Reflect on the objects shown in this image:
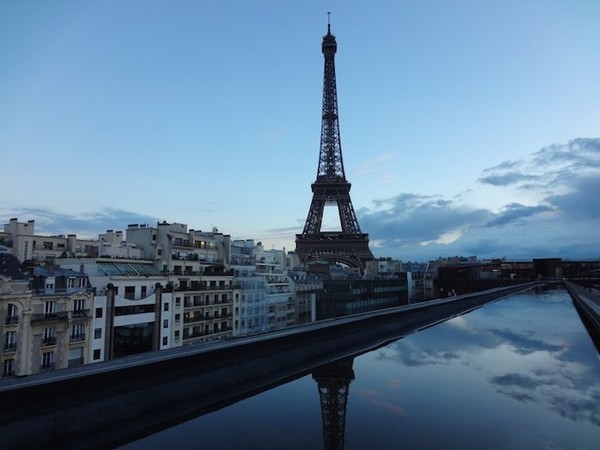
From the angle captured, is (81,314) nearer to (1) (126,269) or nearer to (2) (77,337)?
(2) (77,337)

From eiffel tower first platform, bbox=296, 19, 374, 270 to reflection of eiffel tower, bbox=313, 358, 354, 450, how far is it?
80.8 metres

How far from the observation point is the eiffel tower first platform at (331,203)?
294ft

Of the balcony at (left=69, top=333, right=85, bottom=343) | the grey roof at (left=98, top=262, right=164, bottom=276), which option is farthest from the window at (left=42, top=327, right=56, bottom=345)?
the grey roof at (left=98, top=262, right=164, bottom=276)

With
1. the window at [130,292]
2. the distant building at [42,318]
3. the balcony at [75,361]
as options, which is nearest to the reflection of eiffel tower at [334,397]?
the distant building at [42,318]

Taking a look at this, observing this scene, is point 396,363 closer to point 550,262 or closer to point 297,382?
point 297,382

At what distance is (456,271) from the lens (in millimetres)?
110188

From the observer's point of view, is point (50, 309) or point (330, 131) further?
point (330, 131)

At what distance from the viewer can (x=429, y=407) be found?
5.86 metres

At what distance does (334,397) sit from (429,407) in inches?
55.3

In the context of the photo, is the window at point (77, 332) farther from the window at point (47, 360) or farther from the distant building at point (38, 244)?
the distant building at point (38, 244)

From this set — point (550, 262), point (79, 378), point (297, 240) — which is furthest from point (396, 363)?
point (550, 262)

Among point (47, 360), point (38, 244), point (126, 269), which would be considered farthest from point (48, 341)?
point (38, 244)

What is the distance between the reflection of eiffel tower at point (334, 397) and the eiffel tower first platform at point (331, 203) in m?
80.8

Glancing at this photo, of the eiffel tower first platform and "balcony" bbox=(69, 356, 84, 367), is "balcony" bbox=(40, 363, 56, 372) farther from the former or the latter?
the eiffel tower first platform
